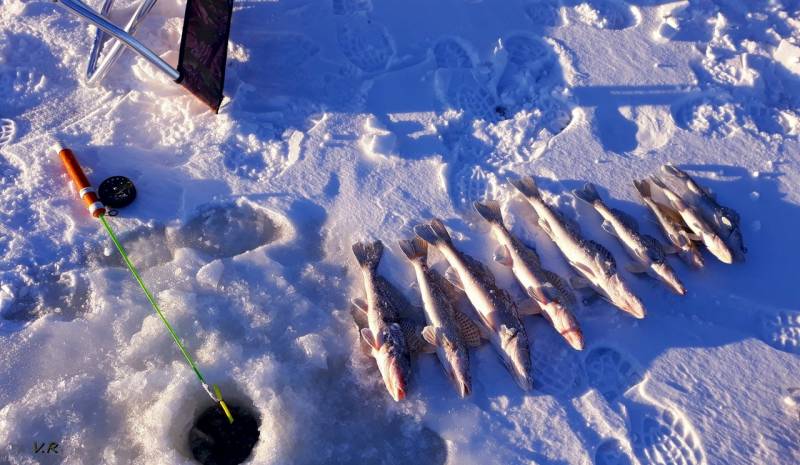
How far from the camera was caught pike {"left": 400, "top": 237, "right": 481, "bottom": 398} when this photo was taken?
4.55 m

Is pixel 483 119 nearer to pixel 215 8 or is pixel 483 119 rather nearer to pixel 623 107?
pixel 623 107

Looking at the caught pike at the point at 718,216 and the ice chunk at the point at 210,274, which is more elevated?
the caught pike at the point at 718,216

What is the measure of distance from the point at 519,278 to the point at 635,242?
1.05 meters

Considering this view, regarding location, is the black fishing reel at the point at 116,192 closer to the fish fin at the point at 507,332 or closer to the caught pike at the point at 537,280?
the caught pike at the point at 537,280

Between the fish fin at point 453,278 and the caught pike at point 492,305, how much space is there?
2cm

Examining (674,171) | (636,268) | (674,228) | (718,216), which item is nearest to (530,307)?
(636,268)

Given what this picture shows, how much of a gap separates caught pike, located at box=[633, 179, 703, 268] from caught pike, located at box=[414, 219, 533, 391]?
1615 millimetres

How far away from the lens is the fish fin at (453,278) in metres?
5.04

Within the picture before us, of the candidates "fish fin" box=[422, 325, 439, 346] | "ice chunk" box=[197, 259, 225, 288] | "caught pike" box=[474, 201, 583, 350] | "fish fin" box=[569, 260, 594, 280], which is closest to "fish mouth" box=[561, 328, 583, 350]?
"caught pike" box=[474, 201, 583, 350]

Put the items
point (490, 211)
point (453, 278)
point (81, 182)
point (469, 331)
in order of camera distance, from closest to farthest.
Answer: point (469, 331) < point (453, 278) < point (81, 182) < point (490, 211)

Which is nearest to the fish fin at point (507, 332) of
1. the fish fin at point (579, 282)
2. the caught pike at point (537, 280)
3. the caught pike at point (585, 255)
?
the caught pike at point (537, 280)

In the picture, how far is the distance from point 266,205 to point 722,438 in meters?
4.19

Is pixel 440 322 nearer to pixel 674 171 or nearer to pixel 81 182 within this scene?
pixel 674 171

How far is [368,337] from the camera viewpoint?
4.64m
